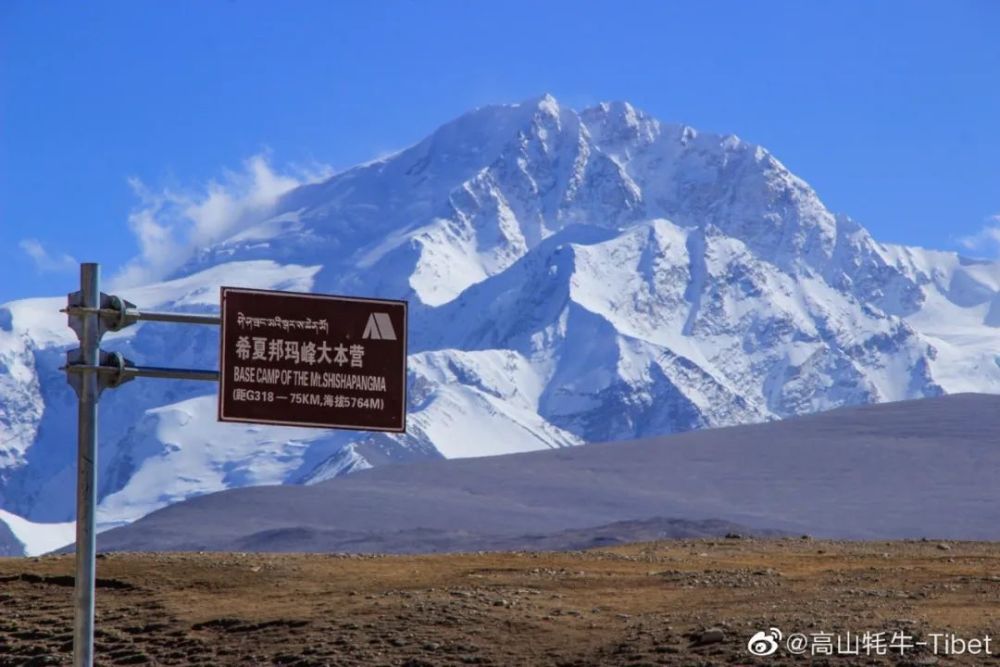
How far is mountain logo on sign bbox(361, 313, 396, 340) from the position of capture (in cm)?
1417

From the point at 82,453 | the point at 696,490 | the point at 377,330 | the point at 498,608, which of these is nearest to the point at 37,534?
the point at 696,490

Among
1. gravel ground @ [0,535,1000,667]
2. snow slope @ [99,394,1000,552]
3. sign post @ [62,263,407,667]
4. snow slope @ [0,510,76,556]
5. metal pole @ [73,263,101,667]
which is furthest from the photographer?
snow slope @ [0,510,76,556]

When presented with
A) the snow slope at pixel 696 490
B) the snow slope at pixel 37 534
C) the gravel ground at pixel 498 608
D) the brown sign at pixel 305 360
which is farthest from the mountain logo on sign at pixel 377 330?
the snow slope at pixel 37 534

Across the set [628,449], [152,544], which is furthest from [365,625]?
[628,449]

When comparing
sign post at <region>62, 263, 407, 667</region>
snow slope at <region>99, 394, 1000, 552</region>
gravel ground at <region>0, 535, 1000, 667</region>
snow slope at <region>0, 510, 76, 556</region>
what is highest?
snow slope at <region>0, 510, 76, 556</region>

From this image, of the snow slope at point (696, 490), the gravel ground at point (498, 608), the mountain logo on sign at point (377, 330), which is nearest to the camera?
the mountain logo on sign at point (377, 330)

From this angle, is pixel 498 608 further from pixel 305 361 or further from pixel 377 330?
pixel 305 361

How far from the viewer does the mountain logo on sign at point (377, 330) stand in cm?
1417

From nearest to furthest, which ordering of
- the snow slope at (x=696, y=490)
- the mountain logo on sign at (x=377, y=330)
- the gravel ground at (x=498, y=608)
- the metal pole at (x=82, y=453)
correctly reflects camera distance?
the metal pole at (x=82, y=453) → the mountain logo on sign at (x=377, y=330) → the gravel ground at (x=498, y=608) → the snow slope at (x=696, y=490)

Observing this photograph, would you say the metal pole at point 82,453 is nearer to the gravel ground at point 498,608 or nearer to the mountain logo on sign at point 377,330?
the mountain logo on sign at point 377,330

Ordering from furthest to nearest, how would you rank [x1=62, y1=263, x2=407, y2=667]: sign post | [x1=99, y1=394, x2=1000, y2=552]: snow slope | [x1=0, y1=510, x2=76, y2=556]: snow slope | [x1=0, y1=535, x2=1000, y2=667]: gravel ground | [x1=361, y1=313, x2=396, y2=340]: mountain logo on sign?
[x1=0, y1=510, x2=76, y2=556]: snow slope
[x1=99, y1=394, x2=1000, y2=552]: snow slope
[x1=0, y1=535, x2=1000, y2=667]: gravel ground
[x1=361, y1=313, x2=396, y2=340]: mountain logo on sign
[x1=62, y1=263, x2=407, y2=667]: sign post

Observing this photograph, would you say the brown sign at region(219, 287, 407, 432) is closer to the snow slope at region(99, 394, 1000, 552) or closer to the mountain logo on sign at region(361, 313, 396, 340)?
the mountain logo on sign at region(361, 313, 396, 340)

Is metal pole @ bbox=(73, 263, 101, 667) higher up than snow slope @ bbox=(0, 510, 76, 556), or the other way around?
snow slope @ bbox=(0, 510, 76, 556)

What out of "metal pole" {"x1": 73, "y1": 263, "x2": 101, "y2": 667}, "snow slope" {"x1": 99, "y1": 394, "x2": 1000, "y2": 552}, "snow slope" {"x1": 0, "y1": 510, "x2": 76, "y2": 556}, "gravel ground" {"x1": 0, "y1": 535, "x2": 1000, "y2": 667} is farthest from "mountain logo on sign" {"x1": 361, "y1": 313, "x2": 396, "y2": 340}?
"snow slope" {"x1": 0, "y1": 510, "x2": 76, "y2": 556}
